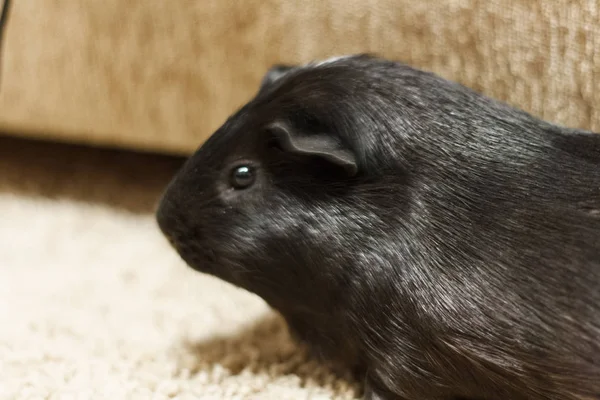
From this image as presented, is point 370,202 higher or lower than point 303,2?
lower

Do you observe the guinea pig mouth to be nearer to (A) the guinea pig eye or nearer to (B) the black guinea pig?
(B) the black guinea pig

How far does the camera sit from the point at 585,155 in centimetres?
107

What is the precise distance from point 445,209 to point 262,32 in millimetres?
800

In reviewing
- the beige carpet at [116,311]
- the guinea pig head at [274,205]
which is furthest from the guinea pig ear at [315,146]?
the beige carpet at [116,311]

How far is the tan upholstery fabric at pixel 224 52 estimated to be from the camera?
1359 mm

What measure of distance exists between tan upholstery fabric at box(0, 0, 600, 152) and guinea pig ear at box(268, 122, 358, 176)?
0.50m

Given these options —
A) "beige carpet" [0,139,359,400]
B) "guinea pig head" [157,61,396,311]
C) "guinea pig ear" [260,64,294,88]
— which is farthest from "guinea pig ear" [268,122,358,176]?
"beige carpet" [0,139,359,400]

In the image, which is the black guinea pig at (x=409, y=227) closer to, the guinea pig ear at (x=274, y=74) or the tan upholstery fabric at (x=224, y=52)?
the guinea pig ear at (x=274, y=74)

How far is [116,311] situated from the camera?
1.63 meters

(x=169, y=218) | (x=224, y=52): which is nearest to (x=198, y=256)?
(x=169, y=218)

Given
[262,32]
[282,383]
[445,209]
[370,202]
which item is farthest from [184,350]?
[262,32]

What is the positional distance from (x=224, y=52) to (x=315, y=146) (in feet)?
2.36

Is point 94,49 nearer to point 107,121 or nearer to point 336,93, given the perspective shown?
point 107,121

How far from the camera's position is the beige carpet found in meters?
1.27
